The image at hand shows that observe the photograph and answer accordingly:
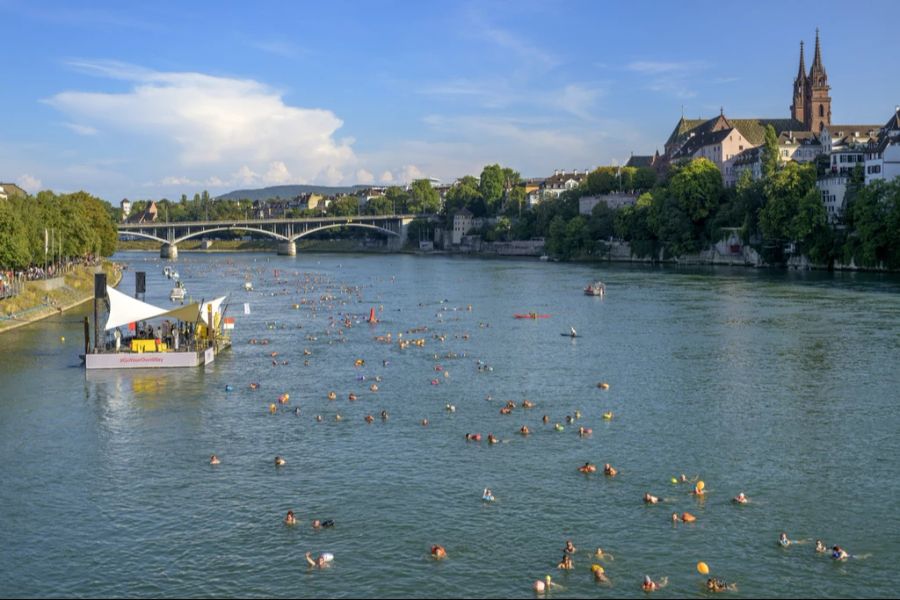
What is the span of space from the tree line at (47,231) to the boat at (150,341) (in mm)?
28238

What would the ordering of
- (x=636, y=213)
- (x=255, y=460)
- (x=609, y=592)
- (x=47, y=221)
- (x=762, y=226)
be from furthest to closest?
1. (x=636, y=213)
2. (x=762, y=226)
3. (x=47, y=221)
4. (x=255, y=460)
5. (x=609, y=592)

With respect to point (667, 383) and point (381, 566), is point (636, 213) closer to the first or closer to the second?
point (667, 383)

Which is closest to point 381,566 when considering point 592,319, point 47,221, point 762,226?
point 592,319

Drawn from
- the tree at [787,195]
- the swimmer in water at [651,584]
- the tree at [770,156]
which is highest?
the tree at [770,156]

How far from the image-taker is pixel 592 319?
74.9 metres

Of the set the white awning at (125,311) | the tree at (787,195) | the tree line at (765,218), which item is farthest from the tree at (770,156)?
the white awning at (125,311)

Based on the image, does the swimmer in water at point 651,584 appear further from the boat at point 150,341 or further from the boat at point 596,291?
the boat at point 596,291

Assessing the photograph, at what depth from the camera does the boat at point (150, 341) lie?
49406 millimetres

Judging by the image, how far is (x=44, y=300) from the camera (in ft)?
258

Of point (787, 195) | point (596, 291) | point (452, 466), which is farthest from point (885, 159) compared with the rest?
point (452, 466)

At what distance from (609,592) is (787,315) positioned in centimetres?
5769

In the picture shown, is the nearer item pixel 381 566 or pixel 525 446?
pixel 381 566

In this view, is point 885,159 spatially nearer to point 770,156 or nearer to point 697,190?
point 770,156

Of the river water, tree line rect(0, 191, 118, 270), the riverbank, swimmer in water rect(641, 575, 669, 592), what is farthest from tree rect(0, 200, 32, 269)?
swimmer in water rect(641, 575, 669, 592)
